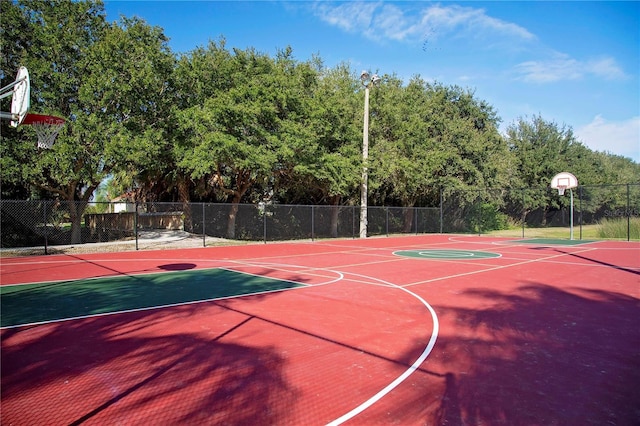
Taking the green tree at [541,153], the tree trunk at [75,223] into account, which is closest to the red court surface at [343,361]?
the tree trunk at [75,223]

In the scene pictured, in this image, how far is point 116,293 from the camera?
8.94m

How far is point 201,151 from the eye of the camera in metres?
21.5

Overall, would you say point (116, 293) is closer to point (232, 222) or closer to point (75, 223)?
point (75, 223)

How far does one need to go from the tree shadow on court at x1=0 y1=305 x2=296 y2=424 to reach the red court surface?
19 mm

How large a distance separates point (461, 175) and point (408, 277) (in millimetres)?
26341

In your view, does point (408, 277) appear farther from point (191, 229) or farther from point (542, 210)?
point (542, 210)

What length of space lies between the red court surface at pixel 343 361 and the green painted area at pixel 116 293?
1.97 feet

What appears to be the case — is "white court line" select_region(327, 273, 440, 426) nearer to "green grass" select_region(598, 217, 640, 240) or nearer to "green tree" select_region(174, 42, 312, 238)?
"green tree" select_region(174, 42, 312, 238)

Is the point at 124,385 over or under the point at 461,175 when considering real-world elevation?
under

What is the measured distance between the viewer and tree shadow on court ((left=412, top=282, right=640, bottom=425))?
3.70 meters

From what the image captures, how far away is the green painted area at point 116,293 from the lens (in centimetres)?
730

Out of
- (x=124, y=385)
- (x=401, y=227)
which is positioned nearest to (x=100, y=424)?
(x=124, y=385)

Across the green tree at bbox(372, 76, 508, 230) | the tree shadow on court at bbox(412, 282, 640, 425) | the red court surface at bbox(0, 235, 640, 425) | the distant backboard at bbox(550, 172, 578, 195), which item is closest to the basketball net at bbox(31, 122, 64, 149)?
the red court surface at bbox(0, 235, 640, 425)

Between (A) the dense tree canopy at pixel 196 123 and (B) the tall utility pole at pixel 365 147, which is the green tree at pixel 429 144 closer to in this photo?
(A) the dense tree canopy at pixel 196 123
